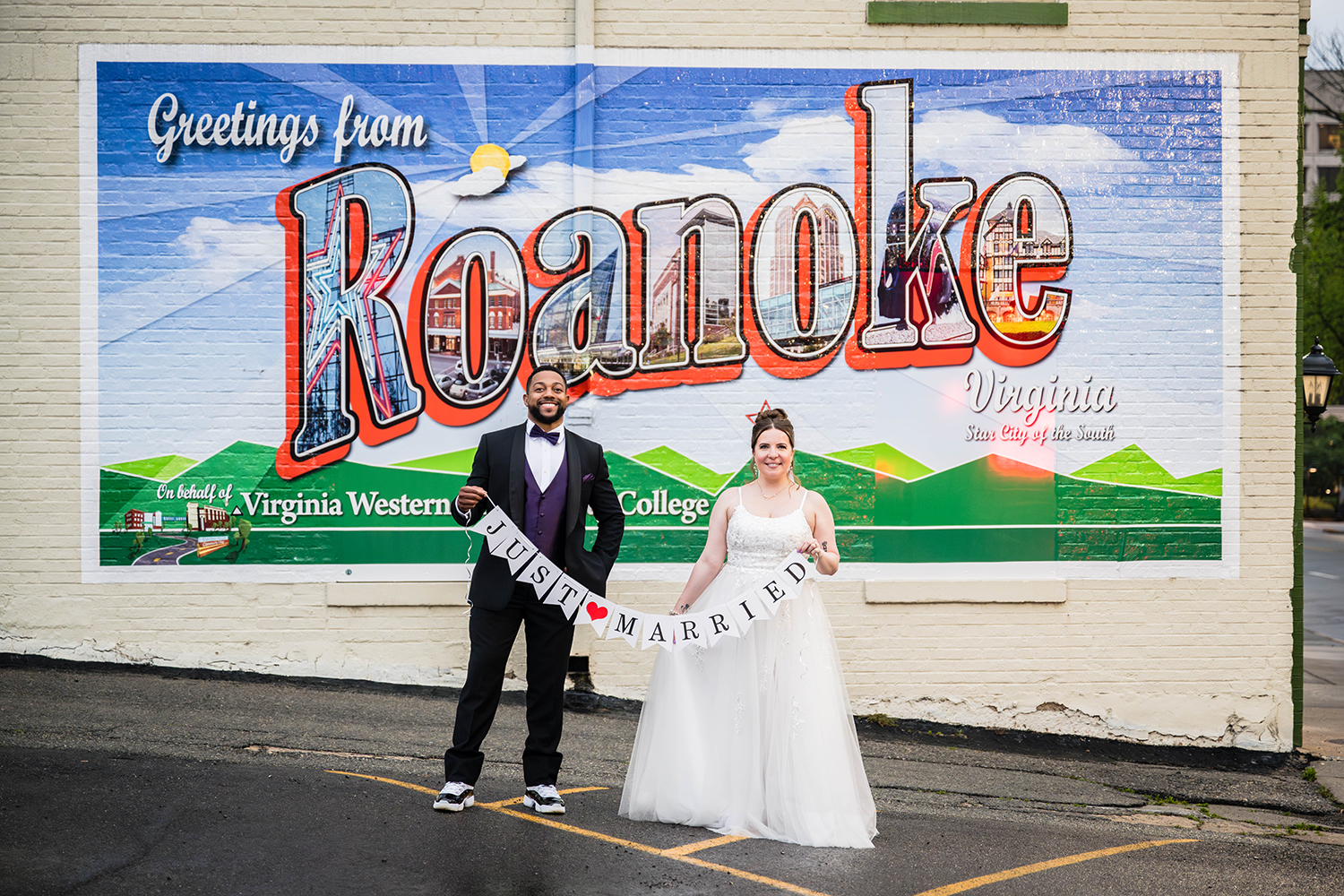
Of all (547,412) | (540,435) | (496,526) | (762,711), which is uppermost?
(547,412)

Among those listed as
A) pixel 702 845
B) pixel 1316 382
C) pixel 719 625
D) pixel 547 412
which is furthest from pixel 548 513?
pixel 1316 382

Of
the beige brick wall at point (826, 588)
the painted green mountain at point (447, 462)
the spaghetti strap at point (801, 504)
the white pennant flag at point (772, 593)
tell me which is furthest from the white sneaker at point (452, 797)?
the painted green mountain at point (447, 462)

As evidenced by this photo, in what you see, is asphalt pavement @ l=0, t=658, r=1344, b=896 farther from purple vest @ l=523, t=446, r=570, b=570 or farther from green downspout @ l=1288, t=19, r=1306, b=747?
purple vest @ l=523, t=446, r=570, b=570

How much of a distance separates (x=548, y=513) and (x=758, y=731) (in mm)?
1509

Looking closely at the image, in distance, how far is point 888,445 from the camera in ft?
27.8

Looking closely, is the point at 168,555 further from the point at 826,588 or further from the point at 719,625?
the point at 826,588

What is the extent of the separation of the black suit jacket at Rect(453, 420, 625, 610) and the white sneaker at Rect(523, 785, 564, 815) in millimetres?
942

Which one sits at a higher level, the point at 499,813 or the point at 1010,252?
the point at 1010,252

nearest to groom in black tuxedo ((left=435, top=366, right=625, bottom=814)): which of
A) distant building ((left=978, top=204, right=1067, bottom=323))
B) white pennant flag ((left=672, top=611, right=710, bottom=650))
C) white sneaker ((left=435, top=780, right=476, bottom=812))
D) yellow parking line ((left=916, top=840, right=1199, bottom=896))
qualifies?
white sneaker ((left=435, top=780, right=476, bottom=812))

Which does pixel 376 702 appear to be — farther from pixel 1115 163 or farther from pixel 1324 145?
pixel 1324 145

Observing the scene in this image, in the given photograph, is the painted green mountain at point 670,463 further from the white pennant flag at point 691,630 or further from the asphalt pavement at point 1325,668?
the asphalt pavement at point 1325,668

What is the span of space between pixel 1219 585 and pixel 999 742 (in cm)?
212

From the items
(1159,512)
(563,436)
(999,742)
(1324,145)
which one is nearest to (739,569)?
(563,436)

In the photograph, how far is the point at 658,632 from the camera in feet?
18.6
